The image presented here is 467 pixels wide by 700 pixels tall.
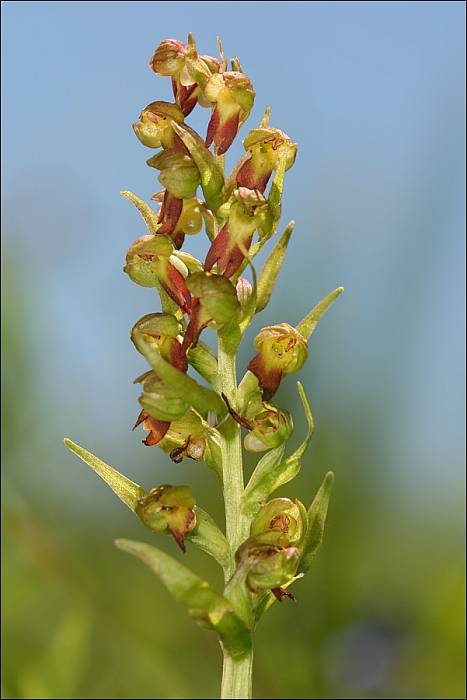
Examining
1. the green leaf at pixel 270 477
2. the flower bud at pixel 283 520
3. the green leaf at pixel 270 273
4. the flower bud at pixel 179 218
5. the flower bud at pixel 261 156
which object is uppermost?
the flower bud at pixel 261 156

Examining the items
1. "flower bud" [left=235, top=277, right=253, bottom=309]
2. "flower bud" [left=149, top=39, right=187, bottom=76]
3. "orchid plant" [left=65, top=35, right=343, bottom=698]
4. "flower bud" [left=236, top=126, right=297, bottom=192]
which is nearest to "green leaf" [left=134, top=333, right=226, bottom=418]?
"orchid plant" [left=65, top=35, right=343, bottom=698]

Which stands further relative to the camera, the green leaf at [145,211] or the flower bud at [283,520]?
the green leaf at [145,211]

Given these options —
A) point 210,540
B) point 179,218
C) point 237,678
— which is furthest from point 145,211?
point 237,678

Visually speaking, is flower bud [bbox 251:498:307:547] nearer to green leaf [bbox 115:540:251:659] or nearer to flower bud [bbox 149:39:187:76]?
green leaf [bbox 115:540:251:659]

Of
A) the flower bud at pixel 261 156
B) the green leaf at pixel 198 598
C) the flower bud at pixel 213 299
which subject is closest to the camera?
the green leaf at pixel 198 598

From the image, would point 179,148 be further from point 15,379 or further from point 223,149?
point 15,379

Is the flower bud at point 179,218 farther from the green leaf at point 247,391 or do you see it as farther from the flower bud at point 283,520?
the flower bud at point 283,520

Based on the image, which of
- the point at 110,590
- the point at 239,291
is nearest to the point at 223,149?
the point at 239,291

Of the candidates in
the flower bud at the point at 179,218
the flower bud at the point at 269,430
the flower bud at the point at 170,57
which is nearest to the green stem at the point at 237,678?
the flower bud at the point at 269,430
